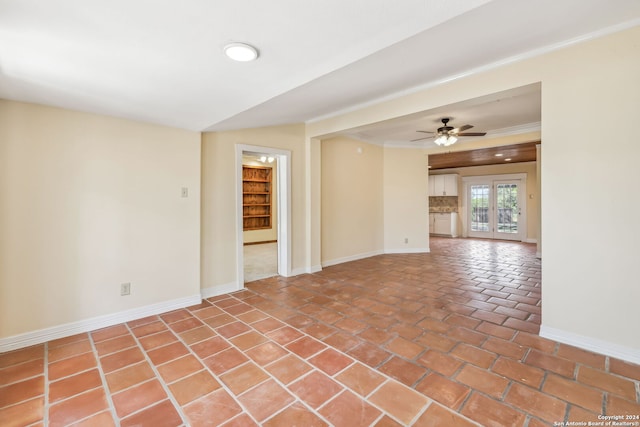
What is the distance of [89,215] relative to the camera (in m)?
2.67

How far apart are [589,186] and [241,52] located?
2860 millimetres

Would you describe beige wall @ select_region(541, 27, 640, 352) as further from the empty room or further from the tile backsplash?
the tile backsplash

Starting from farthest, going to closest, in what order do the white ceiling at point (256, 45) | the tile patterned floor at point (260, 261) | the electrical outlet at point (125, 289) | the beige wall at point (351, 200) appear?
1. the beige wall at point (351, 200)
2. the tile patterned floor at point (260, 261)
3. the electrical outlet at point (125, 289)
4. the white ceiling at point (256, 45)

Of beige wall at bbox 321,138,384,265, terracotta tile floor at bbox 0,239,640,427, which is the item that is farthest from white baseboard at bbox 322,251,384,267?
terracotta tile floor at bbox 0,239,640,427

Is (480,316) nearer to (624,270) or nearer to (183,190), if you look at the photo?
(624,270)

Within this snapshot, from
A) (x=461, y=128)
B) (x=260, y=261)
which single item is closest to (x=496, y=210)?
(x=461, y=128)

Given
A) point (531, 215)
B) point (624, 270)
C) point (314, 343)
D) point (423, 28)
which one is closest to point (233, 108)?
point (423, 28)

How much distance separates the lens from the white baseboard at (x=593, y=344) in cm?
203

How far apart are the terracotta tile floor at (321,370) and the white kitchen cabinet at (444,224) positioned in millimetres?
6455

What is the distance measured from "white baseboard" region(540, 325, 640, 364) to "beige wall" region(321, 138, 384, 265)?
132 inches

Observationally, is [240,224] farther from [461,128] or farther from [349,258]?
[461,128]

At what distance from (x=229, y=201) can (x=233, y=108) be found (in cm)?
139

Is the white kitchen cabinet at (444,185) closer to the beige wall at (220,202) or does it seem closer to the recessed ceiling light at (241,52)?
the beige wall at (220,202)

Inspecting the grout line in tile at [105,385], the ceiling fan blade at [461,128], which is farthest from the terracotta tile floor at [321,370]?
the ceiling fan blade at [461,128]
